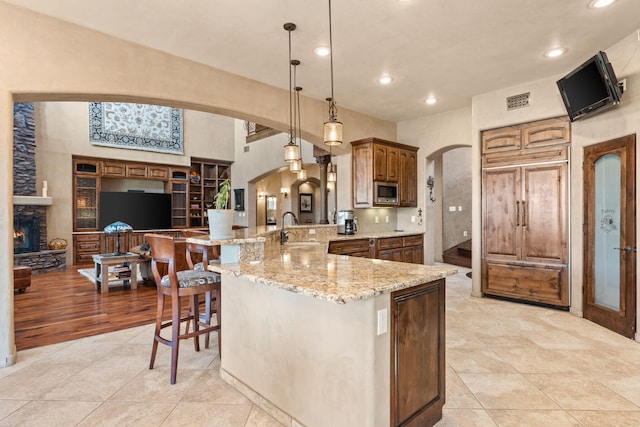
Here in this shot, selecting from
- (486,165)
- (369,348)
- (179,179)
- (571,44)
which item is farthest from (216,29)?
(179,179)

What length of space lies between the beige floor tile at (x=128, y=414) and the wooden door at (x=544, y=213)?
4703mm

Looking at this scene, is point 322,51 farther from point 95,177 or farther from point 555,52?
point 95,177

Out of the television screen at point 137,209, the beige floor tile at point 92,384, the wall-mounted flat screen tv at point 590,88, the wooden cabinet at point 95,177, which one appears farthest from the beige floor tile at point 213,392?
the wooden cabinet at point 95,177

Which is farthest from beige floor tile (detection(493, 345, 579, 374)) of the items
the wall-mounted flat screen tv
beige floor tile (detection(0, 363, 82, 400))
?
beige floor tile (detection(0, 363, 82, 400))

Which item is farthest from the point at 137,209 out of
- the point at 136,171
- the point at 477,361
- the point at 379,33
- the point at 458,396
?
the point at 458,396

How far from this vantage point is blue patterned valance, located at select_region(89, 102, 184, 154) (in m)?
8.73

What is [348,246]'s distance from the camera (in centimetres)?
534

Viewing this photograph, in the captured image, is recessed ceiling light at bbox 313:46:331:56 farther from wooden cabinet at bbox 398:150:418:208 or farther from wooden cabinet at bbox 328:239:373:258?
wooden cabinet at bbox 398:150:418:208

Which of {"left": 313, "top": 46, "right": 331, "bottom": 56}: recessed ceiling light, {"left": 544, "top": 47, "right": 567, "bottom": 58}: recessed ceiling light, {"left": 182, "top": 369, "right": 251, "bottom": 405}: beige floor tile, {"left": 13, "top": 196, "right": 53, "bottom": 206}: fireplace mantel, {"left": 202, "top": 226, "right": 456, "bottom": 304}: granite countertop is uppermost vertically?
{"left": 544, "top": 47, "right": 567, "bottom": 58}: recessed ceiling light

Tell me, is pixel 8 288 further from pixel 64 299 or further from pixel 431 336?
pixel 431 336

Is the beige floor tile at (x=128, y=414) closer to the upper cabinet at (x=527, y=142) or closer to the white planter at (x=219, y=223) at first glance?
the white planter at (x=219, y=223)

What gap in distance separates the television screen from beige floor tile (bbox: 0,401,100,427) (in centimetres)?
747

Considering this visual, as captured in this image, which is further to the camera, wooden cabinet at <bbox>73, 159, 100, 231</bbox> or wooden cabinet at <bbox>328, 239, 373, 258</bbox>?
wooden cabinet at <bbox>73, 159, 100, 231</bbox>

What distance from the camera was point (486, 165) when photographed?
513 centimetres
